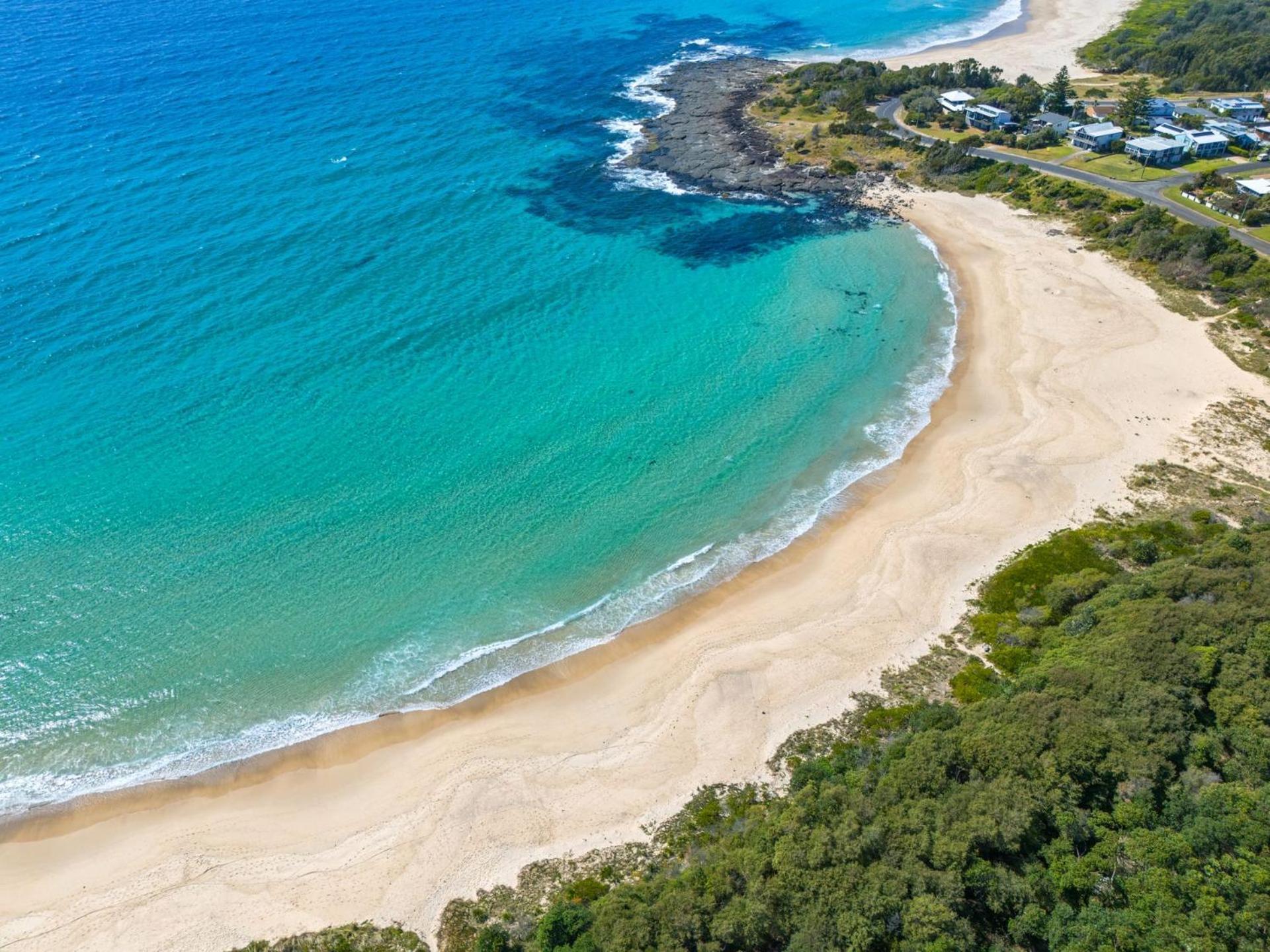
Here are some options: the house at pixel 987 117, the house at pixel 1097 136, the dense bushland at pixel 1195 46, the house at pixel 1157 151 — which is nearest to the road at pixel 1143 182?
the house at pixel 1157 151

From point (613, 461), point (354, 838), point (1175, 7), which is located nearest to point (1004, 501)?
point (613, 461)

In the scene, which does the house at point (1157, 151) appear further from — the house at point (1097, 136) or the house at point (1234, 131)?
the house at point (1234, 131)

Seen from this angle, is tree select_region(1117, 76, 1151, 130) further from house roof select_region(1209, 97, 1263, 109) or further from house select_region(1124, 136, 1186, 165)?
house roof select_region(1209, 97, 1263, 109)

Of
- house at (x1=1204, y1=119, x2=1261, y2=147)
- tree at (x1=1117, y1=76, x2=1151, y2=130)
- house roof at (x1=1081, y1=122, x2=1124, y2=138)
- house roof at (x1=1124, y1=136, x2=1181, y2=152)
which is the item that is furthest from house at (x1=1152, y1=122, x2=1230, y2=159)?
house roof at (x1=1081, y1=122, x2=1124, y2=138)

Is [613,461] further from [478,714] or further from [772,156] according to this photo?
[772,156]

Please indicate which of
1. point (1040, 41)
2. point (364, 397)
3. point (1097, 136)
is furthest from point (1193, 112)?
point (364, 397)

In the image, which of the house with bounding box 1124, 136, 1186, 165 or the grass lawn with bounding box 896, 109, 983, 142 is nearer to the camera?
the house with bounding box 1124, 136, 1186, 165

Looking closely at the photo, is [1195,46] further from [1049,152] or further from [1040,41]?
[1049,152]
